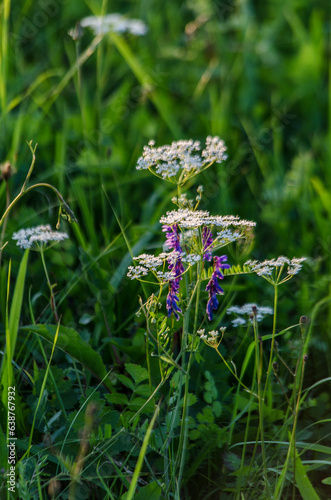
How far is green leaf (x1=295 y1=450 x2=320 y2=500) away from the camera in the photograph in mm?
1179

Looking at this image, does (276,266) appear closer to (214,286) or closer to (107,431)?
(214,286)

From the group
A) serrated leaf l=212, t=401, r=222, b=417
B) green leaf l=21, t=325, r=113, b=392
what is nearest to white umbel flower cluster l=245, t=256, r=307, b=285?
A: serrated leaf l=212, t=401, r=222, b=417

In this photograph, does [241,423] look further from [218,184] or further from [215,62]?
[215,62]

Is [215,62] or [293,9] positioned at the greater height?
[293,9]

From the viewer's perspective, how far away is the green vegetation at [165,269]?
125cm

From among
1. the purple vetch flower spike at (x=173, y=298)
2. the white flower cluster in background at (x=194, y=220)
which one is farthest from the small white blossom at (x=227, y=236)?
the purple vetch flower spike at (x=173, y=298)

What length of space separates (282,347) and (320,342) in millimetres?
122

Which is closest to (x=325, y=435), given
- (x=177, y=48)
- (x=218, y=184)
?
(x=218, y=184)

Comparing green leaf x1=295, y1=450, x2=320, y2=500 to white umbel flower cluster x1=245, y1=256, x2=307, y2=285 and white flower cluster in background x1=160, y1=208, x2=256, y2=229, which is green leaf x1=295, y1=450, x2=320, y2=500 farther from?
white flower cluster in background x1=160, y1=208, x2=256, y2=229

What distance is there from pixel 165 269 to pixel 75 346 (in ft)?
1.12

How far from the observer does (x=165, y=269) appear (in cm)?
157

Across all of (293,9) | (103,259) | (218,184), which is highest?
(293,9)

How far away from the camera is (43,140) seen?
8.27 feet

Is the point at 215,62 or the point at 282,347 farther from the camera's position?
the point at 215,62
